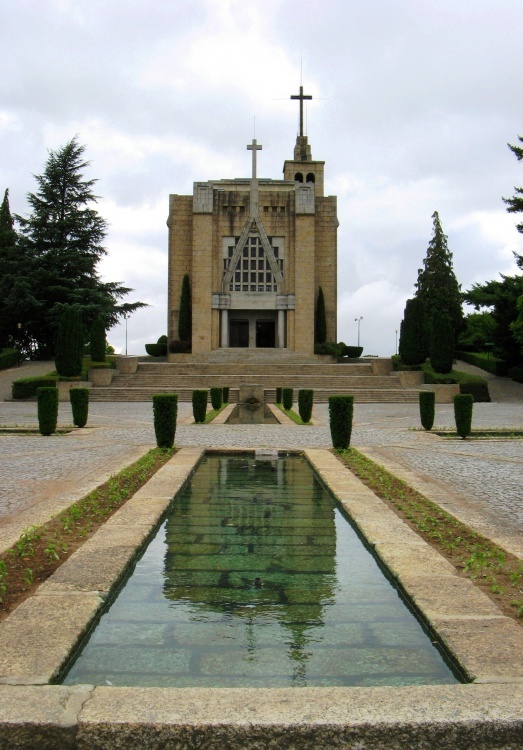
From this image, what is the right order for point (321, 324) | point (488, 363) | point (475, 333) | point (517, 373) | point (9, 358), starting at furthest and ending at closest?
point (475, 333) < point (321, 324) < point (488, 363) < point (9, 358) < point (517, 373)

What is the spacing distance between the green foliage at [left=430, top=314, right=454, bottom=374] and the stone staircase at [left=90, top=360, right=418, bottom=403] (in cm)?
190

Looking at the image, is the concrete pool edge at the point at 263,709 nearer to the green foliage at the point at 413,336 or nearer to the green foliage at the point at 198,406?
the green foliage at the point at 198,406

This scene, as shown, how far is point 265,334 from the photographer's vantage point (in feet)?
143

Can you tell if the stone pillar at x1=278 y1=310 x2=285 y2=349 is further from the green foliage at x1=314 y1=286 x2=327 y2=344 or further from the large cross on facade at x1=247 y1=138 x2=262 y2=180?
the large cross on facade at x1=247 y1=138 x2=262 y2=180

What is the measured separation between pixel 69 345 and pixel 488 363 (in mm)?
22331

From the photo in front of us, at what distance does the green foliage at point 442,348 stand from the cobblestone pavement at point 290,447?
10436mm

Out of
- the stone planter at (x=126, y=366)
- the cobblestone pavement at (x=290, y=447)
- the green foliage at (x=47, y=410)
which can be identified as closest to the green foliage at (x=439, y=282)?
the stone planter at (x=126, y=366)

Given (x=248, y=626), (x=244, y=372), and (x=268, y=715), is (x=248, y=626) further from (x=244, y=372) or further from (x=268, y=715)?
(x=244, y=372)

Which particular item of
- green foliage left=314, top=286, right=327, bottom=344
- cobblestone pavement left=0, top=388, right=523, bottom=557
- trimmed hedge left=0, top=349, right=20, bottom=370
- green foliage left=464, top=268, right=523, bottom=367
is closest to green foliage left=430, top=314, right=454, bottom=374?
green foliage left=464, top=268, right=523, bottom=367

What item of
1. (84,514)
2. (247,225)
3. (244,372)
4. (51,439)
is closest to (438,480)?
(84,514)

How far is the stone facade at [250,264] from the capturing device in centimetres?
4078

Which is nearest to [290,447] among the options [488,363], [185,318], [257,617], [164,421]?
[164,421]

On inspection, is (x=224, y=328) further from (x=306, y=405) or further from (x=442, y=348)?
(x=306, y=405)

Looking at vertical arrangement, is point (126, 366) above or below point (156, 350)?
below
